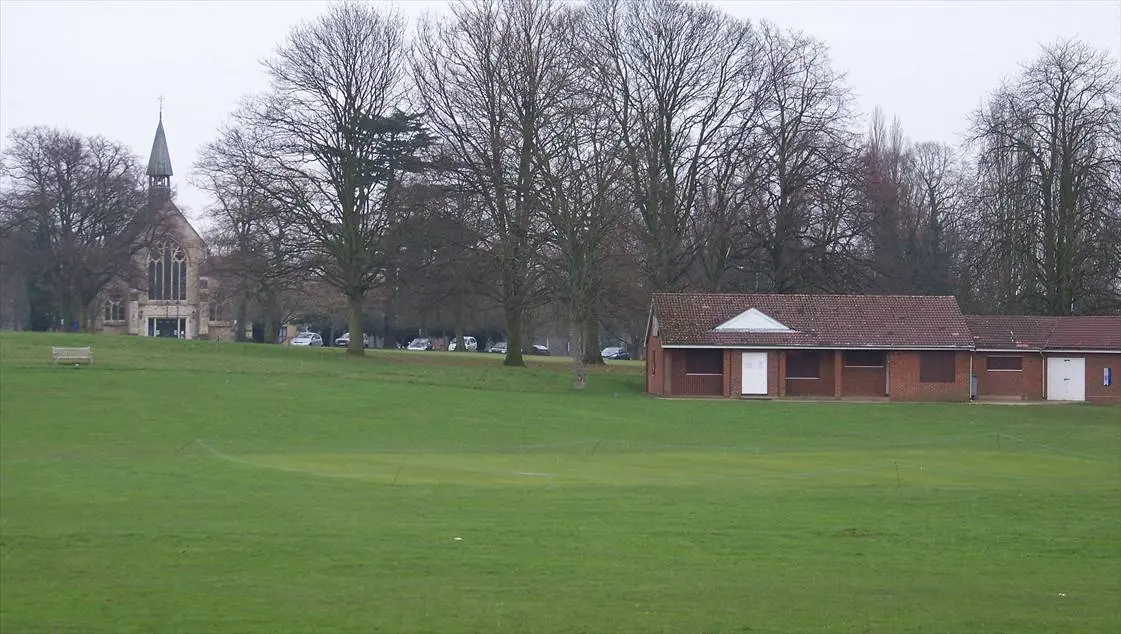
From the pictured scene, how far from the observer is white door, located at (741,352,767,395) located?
180 feet

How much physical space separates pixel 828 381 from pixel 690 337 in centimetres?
697

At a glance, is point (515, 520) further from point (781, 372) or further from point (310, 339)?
point (310, 339)

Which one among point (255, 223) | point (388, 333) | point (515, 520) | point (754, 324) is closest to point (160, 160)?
point (388, 333)

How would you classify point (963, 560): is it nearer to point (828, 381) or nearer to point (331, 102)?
point (828, 381)

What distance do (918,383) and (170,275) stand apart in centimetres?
7121

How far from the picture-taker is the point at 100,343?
57.7 m

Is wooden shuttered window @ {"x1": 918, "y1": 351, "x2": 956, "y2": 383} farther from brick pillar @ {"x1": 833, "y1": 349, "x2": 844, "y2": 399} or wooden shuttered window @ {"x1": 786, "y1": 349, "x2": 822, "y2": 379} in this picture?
wooden shuttered window @ {"x1": 786, "y1": 349, "x2": 822, "y2": 379}

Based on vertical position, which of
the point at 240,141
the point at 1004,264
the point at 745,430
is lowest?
the point at 745,430

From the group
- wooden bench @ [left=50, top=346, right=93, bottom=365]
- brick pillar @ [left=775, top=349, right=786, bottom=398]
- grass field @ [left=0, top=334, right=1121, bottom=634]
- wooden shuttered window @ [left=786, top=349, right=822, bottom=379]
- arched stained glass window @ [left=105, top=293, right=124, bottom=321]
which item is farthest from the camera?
arched stained glass window @ [left=105, top=293, right=124, bottom=321]

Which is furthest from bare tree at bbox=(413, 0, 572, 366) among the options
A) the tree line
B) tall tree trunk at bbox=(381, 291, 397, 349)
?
tall tree trunk at bbox=(381, 291, 397, 349)

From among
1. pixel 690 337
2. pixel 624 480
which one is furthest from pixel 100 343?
pixel 624 480

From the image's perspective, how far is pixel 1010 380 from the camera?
2233 inches

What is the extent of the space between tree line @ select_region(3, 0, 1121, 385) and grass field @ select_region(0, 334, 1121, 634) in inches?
714

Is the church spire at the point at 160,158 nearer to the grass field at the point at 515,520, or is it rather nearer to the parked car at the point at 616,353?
the parked car at the point at 616,353
